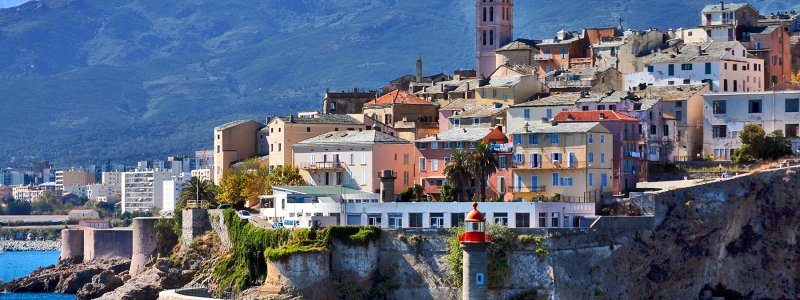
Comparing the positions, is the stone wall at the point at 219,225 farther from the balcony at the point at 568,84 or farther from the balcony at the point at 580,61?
the balcony at the point at 580,61

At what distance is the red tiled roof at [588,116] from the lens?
78250mm

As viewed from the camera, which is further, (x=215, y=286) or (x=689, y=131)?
(x=689, y=131)

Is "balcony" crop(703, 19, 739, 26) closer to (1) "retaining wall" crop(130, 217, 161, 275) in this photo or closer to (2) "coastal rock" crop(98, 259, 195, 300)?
(1) "retaining wall" crop(130, 217, 161, 275)

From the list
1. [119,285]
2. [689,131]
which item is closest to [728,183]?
[689,131]

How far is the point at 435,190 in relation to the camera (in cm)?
7988

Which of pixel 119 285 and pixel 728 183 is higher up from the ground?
pixel 728 183

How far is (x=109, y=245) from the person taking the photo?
347 ft

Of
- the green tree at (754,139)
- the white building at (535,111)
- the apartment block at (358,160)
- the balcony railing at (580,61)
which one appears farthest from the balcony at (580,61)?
the green tree at (754,139)

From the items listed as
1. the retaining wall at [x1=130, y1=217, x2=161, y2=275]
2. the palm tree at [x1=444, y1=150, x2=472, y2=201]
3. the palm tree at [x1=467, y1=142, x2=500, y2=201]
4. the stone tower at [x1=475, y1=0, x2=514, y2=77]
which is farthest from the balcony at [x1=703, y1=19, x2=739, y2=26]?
the retaining wall at [x1=130, y1=217, x2=161, y2=275]

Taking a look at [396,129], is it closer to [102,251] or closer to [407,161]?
[407,161]

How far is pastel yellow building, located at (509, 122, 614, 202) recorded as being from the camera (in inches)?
2928

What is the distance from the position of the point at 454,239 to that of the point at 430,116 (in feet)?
85.3

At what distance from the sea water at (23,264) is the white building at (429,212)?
28864 millimetres

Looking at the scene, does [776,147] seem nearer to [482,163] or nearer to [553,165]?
[553,165]
